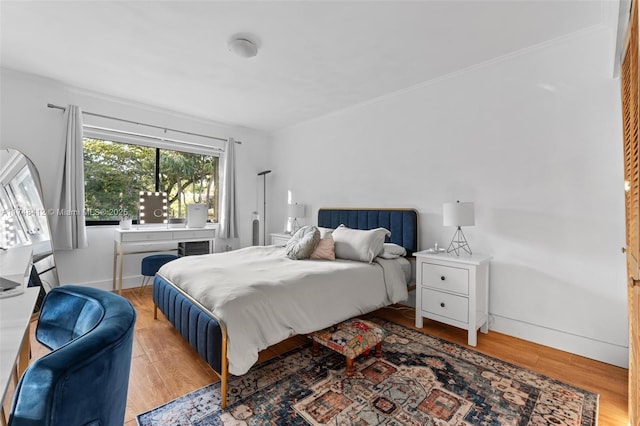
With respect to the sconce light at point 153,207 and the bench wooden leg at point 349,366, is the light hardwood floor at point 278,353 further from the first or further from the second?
the sconce light at point 153,207

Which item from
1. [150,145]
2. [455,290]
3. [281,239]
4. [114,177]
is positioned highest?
[150,145]

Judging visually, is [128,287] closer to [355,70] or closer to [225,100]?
[225,100]

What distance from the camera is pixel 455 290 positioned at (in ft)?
8.47

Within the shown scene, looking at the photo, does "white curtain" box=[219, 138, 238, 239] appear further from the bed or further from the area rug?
the area rug

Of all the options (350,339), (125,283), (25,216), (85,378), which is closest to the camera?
(85,378)

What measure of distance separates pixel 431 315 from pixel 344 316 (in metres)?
0.91

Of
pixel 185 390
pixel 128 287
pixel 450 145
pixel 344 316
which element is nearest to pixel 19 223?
pixel 128 287

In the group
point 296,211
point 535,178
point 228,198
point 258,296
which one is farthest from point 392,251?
point 228,198

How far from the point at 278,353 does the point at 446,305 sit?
4.88ft

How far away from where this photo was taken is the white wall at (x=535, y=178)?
226cm

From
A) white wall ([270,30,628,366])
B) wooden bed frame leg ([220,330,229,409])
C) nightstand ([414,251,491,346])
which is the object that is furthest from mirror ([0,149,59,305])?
white wall ([270,30,628,366])

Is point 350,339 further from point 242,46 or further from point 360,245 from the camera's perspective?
point 242,46

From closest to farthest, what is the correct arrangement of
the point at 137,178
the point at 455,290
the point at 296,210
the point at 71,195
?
1. the point at 455,290
2. the point at 71,195
3. the point at 137,178
4. the point at 296,210

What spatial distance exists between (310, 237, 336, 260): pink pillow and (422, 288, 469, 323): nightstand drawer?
928 mm
